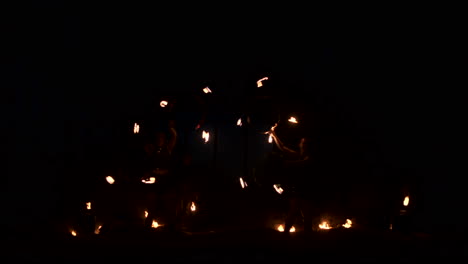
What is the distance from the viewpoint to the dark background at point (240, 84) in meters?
6.46

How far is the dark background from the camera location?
6461 mm

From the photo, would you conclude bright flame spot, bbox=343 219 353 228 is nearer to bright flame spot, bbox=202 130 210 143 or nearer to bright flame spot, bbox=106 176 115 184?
bright flame spot, bbox=202 130 210 143

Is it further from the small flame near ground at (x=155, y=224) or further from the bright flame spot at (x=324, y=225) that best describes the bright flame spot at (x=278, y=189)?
the small flame near ground at (x=155, y=224)

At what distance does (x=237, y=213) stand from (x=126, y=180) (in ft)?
6.31

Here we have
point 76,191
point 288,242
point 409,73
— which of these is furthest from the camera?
point 409,73

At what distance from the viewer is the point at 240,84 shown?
7.38 m

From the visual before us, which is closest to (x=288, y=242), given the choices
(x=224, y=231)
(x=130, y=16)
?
(x=224, y=231)

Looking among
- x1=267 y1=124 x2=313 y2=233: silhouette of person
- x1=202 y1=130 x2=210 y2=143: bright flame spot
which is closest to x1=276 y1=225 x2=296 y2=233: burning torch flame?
x1=267 y1=124 x2=313 y2=233: silhouette of person

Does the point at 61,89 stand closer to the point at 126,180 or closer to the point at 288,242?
the point at 126,180

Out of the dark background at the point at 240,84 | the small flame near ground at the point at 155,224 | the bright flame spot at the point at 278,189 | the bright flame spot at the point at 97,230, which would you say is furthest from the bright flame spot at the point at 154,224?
the bright flame spot at the point at 278,189

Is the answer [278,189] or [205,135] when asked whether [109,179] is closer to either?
[205,135]

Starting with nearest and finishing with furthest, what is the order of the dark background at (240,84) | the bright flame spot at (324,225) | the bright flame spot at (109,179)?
the bright flame spot at (109,179) → the dark background at (240,84) → the bright flame spot at (324,225)

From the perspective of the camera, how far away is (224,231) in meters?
6.66

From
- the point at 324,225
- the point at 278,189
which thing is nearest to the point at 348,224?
the point at 324,225
